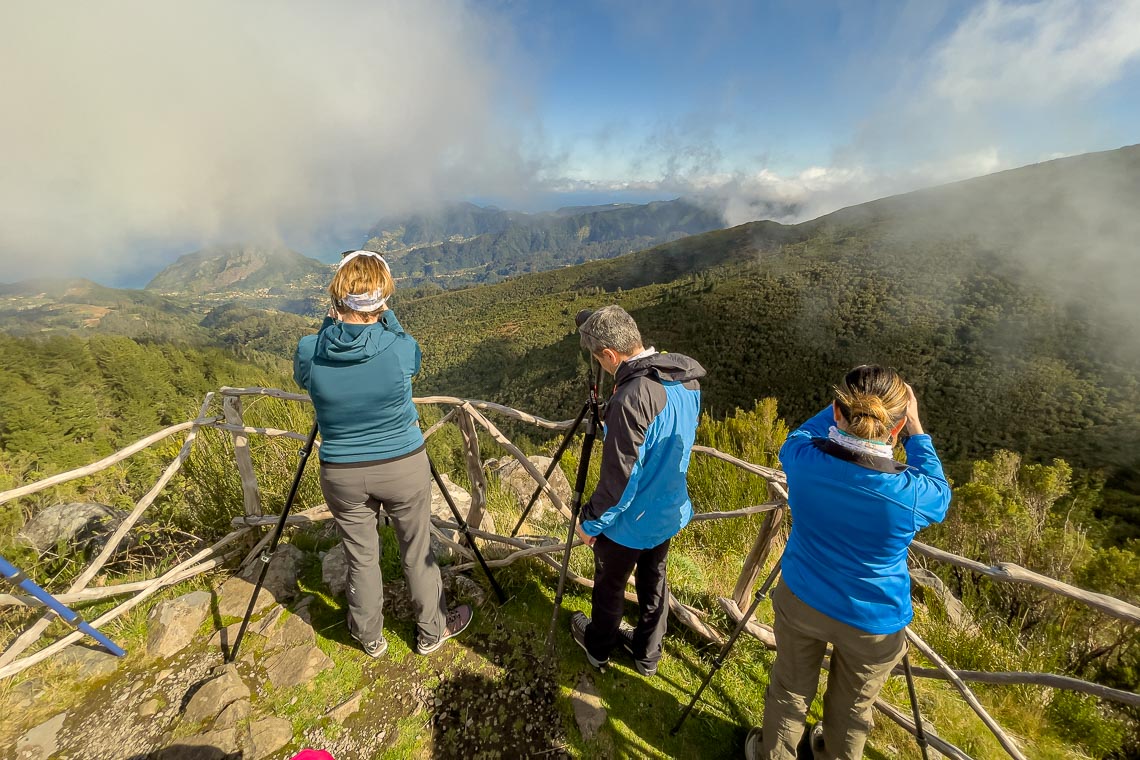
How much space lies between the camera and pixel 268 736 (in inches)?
83.4

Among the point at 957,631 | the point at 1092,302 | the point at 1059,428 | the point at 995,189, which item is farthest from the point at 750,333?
the point at 995,189

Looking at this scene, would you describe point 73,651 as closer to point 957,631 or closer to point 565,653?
point 565,653

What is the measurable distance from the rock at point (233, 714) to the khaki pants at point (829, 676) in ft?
8.34

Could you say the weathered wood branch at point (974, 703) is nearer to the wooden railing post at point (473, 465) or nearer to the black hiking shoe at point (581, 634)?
the black hiking shoe at point (581, 634)

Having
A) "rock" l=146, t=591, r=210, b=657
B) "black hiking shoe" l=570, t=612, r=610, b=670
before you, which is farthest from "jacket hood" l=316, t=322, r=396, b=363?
"rock" l=146, t=591, r=210, b=657

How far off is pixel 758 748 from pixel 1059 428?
61.3 metres

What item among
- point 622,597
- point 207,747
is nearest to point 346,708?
point 207,747

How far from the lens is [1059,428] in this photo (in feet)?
138

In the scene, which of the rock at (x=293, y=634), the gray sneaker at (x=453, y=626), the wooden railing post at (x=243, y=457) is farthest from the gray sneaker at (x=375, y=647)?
the wooden railing post at (x=243, y=457)

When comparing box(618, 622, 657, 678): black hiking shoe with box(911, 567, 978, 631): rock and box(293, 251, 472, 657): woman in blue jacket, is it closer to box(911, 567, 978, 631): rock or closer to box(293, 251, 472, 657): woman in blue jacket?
box(293, 251, 472, 657): woman in blue jacket

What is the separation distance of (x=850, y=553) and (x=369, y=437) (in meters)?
2.18

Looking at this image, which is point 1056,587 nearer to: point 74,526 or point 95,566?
point 95,566

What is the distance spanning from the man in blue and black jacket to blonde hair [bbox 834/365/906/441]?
62 centimetres

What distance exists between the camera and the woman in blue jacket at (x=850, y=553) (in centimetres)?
157
